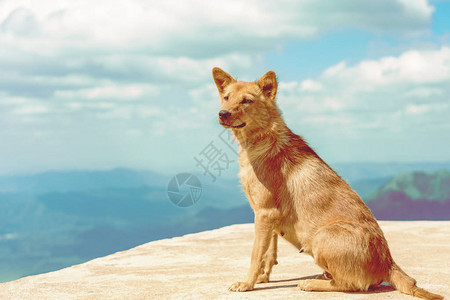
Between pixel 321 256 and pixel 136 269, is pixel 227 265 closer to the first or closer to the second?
pixel 136 269

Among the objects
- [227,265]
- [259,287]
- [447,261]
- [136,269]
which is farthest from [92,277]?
[447,261]

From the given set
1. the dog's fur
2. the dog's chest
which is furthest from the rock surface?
the dog's chest

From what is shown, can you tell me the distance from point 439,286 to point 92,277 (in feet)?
17.4

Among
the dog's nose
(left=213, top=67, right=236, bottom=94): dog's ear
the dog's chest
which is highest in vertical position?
(left=213, top=67, right=236, bottom=94): dog's ear

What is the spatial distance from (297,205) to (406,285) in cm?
158

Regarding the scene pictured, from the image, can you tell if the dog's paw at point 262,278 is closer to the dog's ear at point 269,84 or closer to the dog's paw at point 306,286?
the dog's paw at point 306,286

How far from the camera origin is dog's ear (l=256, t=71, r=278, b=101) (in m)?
6.41

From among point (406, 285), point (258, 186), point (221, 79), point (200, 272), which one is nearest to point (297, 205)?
point (258, 186)

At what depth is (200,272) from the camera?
804 centimetres

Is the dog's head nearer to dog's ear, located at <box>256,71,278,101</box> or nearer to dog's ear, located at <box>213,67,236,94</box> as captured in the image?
dog's ear, located at <box>256,71,278,101</box>

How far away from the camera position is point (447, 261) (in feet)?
27.0

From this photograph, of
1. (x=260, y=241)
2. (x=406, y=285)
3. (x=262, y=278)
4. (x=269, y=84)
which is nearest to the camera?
(x=406, y=285)

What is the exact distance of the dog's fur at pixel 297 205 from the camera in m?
5.75

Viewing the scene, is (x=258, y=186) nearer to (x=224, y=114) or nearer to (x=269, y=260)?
(x=224, y=114)
